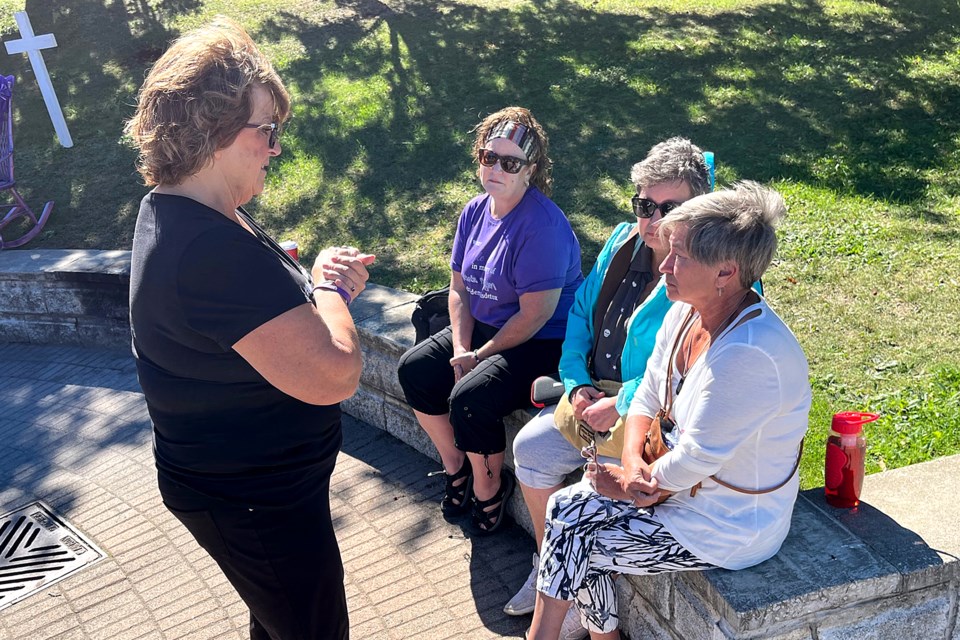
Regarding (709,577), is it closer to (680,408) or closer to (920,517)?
(680,408)

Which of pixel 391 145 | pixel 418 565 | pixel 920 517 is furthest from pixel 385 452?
pixel 391 145

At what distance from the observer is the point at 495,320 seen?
398 cm

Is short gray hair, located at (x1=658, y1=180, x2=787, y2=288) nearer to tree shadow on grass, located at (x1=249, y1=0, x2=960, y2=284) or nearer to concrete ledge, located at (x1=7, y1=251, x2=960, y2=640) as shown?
concrete ledge, located at (x1=7, y1=251, x2=960, y2=640)

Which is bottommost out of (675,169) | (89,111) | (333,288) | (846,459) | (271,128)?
(846,459)

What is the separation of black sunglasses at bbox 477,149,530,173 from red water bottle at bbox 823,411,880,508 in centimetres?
166

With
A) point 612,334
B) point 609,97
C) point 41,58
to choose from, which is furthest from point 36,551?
point 609,97

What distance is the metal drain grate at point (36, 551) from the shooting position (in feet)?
12.8

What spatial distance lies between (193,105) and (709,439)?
1571 millimetres

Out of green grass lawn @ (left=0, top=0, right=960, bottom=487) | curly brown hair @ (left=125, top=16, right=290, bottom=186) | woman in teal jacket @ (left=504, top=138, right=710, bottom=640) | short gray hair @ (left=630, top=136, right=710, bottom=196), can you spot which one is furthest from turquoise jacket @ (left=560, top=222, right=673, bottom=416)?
curly brown hair @ (left=125, top=16, right=290, bottom=186)

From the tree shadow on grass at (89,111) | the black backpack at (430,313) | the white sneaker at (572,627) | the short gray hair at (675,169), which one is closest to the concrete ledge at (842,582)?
the white sneaker at (572,627)

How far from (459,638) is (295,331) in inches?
68.6

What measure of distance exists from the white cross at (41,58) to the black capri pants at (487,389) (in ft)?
20.0

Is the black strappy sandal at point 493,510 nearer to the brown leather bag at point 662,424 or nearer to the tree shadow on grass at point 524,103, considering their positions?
the brown leather bag at point 662,424

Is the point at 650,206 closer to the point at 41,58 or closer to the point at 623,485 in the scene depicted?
the point at 623,485
